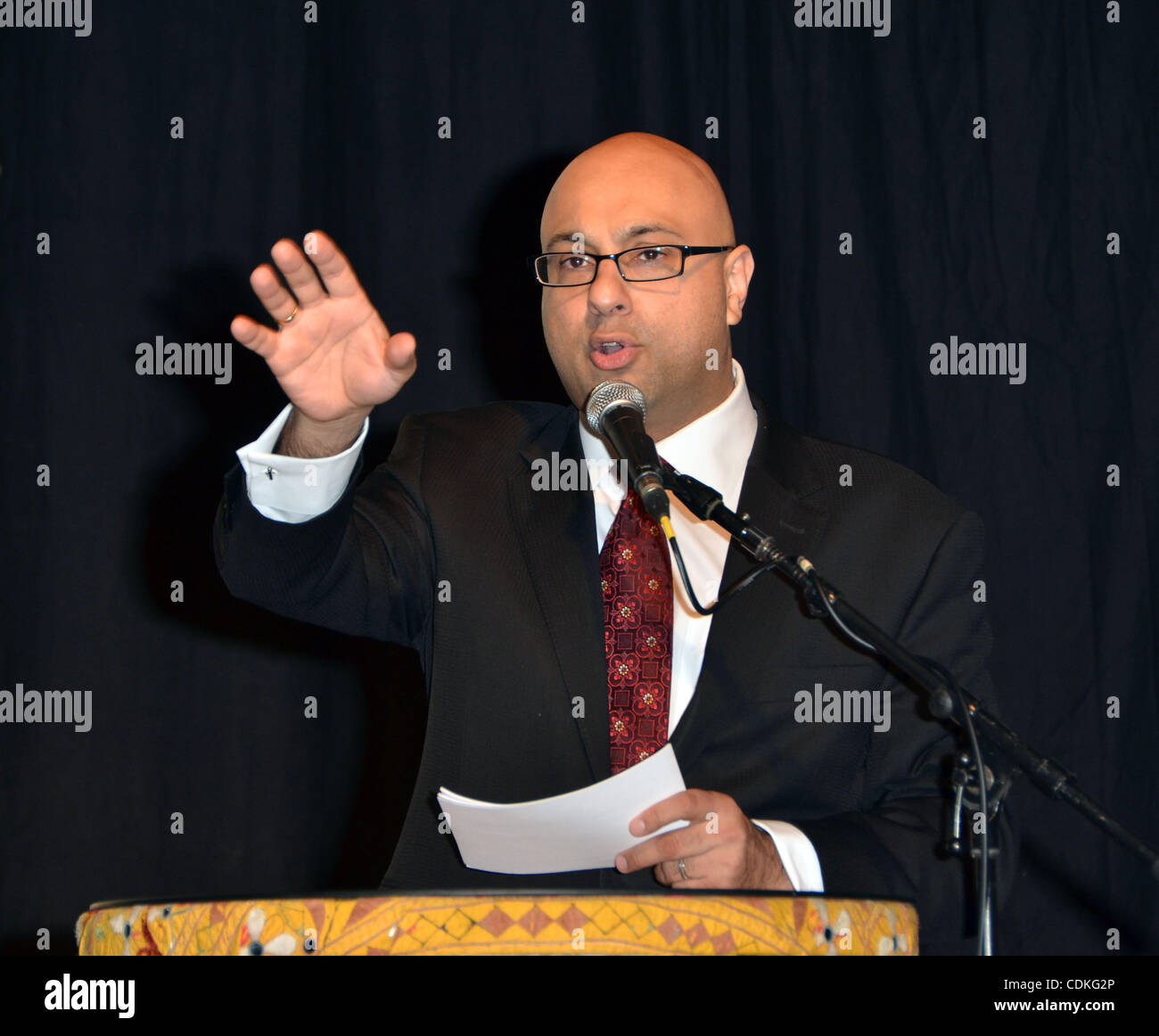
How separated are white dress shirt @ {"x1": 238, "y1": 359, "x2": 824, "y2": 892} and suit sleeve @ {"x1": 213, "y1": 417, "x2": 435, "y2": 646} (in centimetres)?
3

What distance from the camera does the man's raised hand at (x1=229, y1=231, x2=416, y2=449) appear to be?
4.68 ft

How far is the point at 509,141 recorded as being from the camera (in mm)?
2727

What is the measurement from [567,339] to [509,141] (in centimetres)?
99

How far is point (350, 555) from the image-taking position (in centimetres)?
174

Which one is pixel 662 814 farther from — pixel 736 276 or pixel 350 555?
pixel 736 276

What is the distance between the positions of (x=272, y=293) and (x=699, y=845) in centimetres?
73

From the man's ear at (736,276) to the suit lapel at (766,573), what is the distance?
214 mm

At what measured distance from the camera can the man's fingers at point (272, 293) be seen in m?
1.35

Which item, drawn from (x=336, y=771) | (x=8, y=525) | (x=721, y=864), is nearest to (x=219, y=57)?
(x=8, y=525)

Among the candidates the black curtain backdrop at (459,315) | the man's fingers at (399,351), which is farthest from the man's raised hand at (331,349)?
the black curtain backdrop at (459,315)

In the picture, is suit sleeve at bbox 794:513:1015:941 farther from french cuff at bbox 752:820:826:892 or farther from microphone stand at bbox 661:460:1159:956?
microphone stand at bbox 661:460:1159:956

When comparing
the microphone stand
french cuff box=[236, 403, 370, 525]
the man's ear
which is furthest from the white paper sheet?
the man's ear

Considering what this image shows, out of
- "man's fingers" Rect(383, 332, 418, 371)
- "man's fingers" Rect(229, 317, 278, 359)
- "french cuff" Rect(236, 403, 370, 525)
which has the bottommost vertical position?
"french cuff" Rect(236, 403, 370, 525)

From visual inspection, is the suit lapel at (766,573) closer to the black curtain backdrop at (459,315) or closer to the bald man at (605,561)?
the bald man at (605,561)
